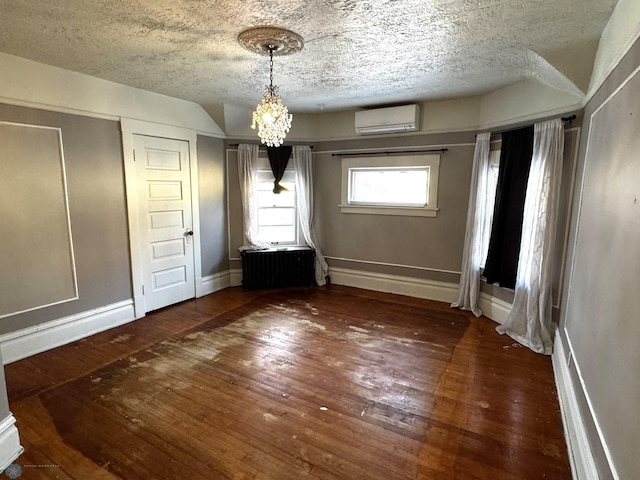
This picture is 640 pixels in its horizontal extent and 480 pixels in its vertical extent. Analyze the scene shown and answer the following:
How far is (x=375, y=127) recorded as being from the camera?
14.8 ft

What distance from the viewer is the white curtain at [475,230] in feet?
12.5

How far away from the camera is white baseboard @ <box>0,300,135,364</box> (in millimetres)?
2906

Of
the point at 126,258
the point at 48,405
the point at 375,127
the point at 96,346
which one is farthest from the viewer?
the point at 375,127


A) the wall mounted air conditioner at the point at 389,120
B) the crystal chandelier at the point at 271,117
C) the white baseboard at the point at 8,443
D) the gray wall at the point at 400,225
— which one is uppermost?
the wall mounted air conditioner at the point at 389,120

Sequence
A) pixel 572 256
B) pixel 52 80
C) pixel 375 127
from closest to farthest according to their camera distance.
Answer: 1. pixel 572 256
2. pixel 52 80
3. pixel 375 127

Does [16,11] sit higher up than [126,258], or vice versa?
[16,11]

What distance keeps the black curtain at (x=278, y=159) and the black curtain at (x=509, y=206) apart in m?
2.86

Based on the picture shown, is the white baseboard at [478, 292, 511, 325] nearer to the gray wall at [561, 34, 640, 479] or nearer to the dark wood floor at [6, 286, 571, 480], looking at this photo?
the dark wood floor at [6, 286, 571, 480]

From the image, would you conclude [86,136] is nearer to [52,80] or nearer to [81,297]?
[52,80]

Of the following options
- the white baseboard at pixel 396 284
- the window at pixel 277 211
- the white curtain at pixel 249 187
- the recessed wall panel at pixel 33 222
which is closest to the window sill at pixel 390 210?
the window at pixel 277 211

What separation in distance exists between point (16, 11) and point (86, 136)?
54.8 inches

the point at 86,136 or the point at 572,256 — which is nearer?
the point at 572,256

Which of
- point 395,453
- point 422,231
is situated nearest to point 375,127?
point 422,231

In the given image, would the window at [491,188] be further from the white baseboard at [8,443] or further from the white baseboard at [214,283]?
the white baseboard at [8,443]
